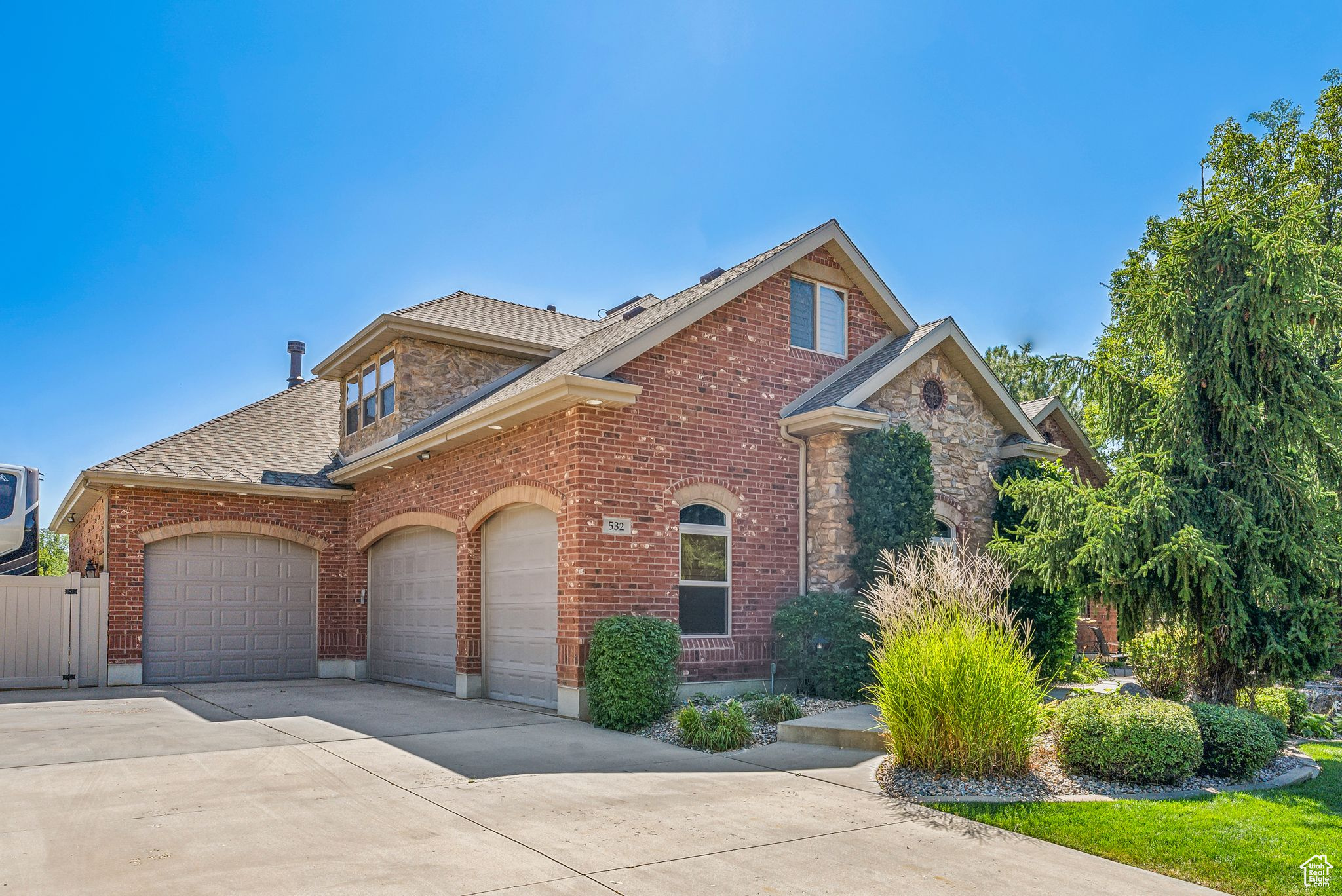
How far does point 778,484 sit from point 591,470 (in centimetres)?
301

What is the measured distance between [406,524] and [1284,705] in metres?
12.7

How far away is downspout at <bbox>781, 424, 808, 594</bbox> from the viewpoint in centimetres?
1314

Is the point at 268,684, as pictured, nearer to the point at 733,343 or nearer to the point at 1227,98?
the point at 733,343

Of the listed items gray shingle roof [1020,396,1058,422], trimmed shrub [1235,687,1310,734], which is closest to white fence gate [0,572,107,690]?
trimmed shrub [1235,687,1310,734]

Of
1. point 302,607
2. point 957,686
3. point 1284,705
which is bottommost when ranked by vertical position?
point 1284,705

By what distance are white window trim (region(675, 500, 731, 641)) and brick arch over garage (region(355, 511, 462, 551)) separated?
151 inches

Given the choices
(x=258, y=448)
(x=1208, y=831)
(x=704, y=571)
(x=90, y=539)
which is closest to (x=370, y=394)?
(x=258, y=448)

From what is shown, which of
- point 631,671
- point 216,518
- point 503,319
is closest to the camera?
point 631,671

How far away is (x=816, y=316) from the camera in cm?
1426

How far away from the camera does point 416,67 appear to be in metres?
13.2

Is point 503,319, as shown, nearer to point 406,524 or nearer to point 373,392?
point 373,392

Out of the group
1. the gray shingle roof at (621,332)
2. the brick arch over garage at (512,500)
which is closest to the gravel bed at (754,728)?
the brick arch over garage at (512,500)

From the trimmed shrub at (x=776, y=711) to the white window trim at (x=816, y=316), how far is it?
538 centimetres

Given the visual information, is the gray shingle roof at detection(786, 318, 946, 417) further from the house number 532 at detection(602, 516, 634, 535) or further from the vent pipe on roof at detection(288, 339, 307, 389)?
the vent pipe on roof at detection(288, 339, 307, 389)
